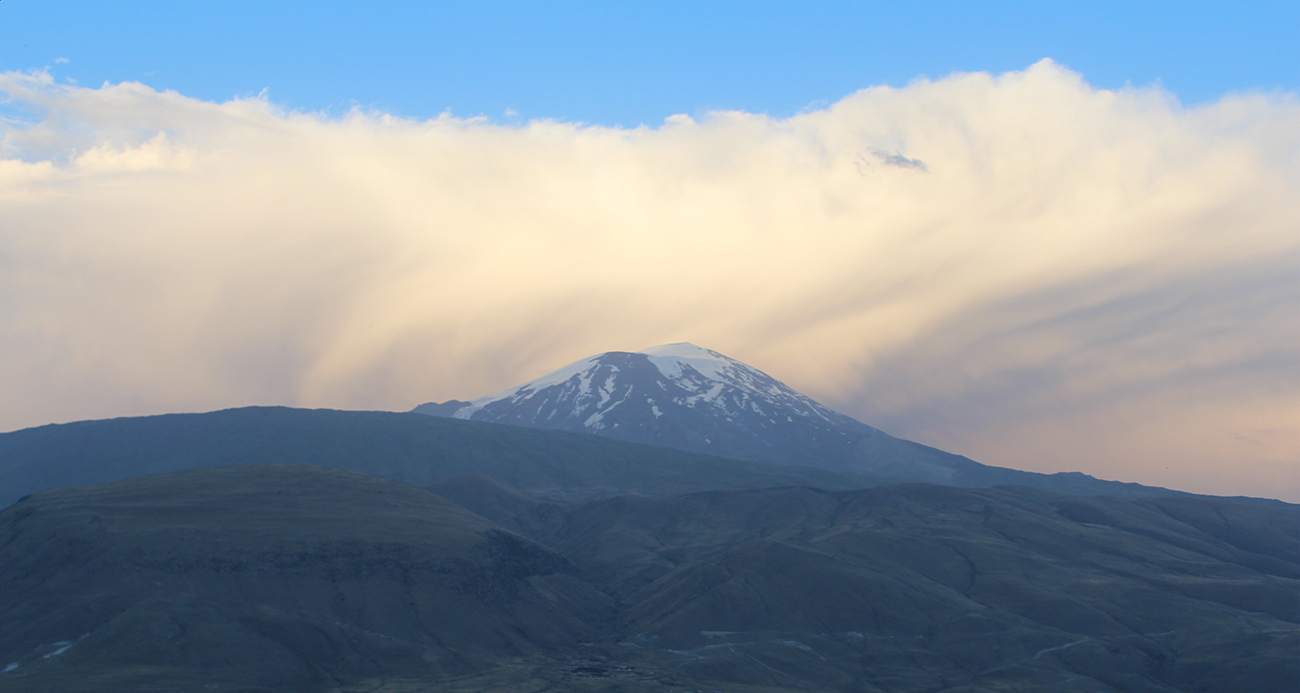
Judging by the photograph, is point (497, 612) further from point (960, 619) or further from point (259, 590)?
point (960, 619)

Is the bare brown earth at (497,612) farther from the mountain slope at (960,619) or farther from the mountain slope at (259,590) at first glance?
the mountain slope at (960,619)

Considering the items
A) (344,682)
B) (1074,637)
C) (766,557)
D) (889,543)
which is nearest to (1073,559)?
(889,543)

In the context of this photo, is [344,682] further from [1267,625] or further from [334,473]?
[1267,625]

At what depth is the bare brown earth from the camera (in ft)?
385

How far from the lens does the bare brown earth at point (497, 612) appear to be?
117312 millimetres

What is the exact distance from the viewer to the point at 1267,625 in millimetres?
147875

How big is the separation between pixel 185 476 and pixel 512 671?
86516 millimetres

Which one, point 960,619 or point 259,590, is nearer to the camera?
point 259,590

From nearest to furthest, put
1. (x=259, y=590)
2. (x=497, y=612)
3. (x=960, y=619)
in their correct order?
(x=259, y=590) → (x=497, y=612) → (x=960, y=619)

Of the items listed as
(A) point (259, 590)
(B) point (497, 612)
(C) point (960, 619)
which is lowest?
(B) point (497, 612)

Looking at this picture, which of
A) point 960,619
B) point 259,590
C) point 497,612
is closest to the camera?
point 259,590

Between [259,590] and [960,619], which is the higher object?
[259,590]

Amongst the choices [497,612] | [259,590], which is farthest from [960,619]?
[259,590]

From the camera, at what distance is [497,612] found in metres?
147
